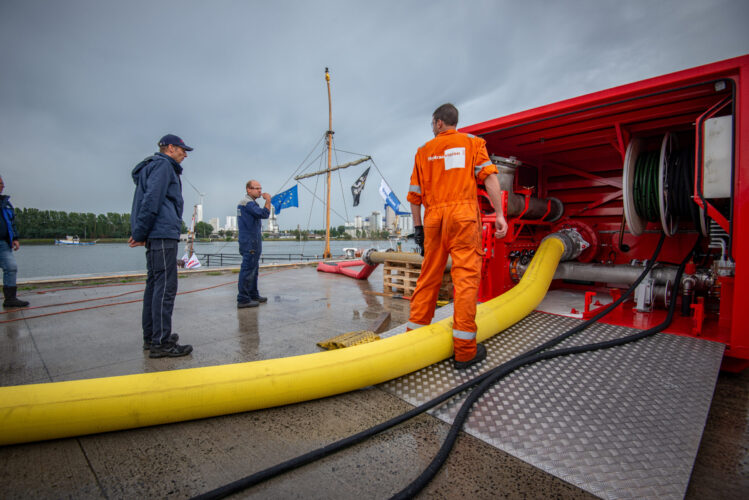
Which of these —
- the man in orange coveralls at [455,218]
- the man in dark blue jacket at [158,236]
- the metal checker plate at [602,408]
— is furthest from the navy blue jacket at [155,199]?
the metal checker plate at [602,408]

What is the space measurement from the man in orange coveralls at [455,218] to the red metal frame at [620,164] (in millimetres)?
1095

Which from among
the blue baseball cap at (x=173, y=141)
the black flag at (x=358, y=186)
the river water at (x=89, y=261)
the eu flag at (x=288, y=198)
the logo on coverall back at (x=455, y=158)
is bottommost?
the river water at (x=89, y=261)

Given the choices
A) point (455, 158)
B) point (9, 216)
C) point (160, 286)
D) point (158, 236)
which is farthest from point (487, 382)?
point (9, 216)

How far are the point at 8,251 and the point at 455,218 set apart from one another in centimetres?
640

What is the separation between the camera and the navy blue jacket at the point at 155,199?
2.71m

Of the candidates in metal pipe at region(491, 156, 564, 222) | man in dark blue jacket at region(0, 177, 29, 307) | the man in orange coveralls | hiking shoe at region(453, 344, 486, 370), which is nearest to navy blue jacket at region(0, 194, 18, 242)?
man in dark blue jacket at region(0, 177, 29, 307)

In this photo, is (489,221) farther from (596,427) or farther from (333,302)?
(333,302)

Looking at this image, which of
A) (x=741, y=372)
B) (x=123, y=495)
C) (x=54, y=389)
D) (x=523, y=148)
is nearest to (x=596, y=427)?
(x=741, y=372)

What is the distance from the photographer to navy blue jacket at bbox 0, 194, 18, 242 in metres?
4.56

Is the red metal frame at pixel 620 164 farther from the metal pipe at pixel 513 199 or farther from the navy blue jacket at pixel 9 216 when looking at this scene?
the navy blue jacket at pixel 9 216

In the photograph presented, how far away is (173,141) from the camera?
2955 mm

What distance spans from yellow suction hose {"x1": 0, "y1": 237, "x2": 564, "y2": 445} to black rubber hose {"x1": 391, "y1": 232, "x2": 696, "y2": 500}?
431 millimetres

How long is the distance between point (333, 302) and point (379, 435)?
3.72m

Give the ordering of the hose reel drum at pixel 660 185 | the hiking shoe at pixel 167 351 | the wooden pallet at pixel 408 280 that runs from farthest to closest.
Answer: the wooden pallet at pixel 408 280
the hose reel drum at pixel 660 185
the hiking shoe at pixel 167 351
